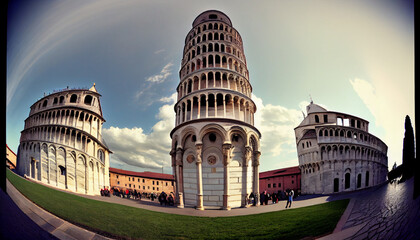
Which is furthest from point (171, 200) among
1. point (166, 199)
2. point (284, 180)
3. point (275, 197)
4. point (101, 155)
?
point (284, 180)

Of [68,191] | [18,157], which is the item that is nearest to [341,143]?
[68,191]

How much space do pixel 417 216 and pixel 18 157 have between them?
177 inches

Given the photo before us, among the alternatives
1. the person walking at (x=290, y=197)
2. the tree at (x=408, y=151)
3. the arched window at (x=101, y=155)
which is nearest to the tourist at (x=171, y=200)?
the arched window at (x=101, y=155)

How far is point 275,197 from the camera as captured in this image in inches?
124

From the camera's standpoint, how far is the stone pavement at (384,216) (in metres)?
1.66

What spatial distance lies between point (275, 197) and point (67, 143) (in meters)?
3.48

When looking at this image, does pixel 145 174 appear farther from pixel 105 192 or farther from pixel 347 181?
pixel 347 181

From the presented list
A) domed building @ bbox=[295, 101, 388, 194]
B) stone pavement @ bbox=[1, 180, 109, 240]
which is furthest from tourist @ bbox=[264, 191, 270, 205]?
stone pavement @ bbox=[1, 180, 109, 240]

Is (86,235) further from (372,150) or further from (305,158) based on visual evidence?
(372,150)

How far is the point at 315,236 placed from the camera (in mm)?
1974

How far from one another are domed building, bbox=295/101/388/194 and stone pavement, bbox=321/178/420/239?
289 mm

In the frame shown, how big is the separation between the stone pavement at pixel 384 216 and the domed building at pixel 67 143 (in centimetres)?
312

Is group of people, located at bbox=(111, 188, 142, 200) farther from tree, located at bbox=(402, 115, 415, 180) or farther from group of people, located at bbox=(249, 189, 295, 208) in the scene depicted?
tree, located at bbox=(402, 115, 415, 180)

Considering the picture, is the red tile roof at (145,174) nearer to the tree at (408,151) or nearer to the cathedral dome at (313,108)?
the cathedral dome at (313,108)
